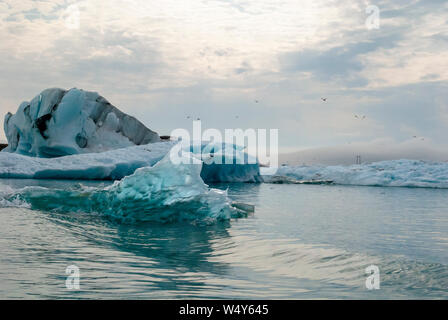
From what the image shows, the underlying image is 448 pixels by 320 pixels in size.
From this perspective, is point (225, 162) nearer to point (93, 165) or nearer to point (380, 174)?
point (93, 165)

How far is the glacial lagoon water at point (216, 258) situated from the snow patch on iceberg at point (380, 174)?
25.6m

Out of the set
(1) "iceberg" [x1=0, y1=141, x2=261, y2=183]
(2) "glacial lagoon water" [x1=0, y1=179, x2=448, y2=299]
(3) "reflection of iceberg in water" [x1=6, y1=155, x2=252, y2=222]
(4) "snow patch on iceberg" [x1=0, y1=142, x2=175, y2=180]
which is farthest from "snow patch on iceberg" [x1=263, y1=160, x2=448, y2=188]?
(3) "reflection of iceberg in water" [x1=6, y1=155, x2=252, y2=222]

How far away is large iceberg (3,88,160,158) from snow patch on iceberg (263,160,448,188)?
1280 centimetres

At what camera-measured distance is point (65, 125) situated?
30469mm

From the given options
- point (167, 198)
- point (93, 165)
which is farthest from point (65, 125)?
point (167, 198)

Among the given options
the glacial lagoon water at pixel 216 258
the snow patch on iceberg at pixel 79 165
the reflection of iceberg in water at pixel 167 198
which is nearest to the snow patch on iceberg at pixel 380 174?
the snow patch on iceberg at pixel 79 165

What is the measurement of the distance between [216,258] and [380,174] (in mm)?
31507

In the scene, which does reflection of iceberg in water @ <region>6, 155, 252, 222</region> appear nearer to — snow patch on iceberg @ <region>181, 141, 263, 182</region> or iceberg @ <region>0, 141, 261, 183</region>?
iceberg @ <region>0, 141, 261, 183</region>

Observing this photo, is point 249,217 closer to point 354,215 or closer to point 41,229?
point 354,215

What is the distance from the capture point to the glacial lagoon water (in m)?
4.00

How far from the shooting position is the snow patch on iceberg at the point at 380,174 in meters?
33.0

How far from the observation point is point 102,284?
13.2 feet

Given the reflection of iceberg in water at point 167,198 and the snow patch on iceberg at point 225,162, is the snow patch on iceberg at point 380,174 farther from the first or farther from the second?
the reflection of iceberg in water at point 167,198
